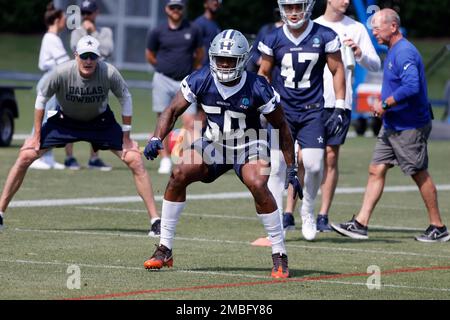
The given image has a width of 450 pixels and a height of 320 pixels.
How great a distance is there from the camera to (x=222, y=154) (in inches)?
396

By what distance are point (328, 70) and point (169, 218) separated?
3.94m

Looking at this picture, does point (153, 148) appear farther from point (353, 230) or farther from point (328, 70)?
point (328, 70)

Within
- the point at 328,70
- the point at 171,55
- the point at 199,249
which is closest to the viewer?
the point at 199,249

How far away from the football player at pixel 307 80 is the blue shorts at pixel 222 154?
218cm

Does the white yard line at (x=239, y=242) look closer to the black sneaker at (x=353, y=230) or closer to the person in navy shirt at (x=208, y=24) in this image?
the black sneaker at (x=353, y=230)

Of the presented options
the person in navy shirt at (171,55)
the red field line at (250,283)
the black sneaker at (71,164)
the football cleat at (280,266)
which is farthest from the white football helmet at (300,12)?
the black sneaker at (71,164)

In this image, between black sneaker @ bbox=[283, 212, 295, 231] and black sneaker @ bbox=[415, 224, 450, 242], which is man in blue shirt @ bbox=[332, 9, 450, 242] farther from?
black sneaker @ bbox=[283, 212, 295, 231]

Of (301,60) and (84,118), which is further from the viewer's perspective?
(84,118)

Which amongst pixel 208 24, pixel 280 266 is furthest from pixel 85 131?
pixel 208 24

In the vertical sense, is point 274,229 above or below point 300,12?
below

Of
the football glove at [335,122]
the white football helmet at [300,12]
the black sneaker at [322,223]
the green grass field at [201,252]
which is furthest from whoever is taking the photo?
the black sneaker at [322,223]

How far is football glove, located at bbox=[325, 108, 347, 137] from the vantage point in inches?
484

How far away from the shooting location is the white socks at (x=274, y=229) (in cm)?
986

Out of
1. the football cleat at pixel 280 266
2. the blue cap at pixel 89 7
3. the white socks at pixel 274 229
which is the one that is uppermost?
the blue cap at pixel 89 7
